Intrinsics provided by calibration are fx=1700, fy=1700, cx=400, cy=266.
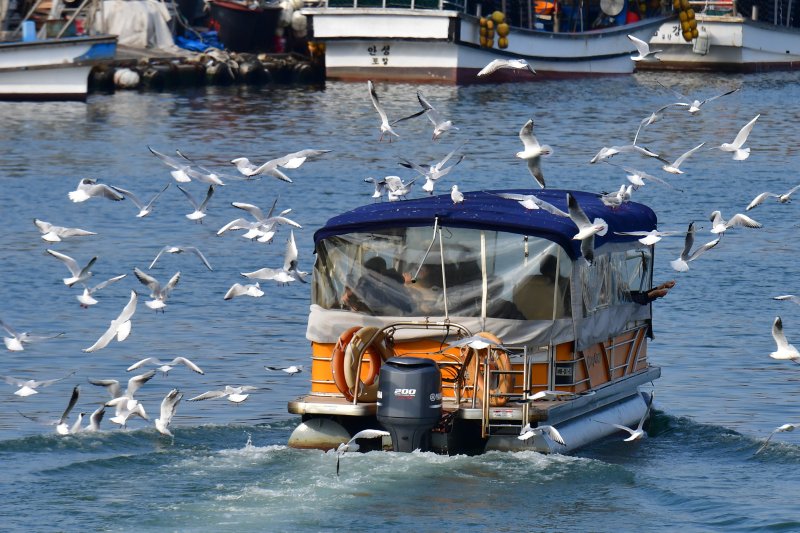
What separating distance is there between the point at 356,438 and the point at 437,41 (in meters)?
43.6

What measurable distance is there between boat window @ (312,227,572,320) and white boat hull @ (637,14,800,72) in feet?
173

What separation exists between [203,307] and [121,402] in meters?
8.35

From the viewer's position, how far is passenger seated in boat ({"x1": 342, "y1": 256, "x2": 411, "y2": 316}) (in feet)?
50.1

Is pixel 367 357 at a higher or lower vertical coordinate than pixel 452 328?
lower

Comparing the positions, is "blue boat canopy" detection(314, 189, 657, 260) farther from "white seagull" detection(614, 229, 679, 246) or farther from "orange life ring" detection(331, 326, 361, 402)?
"orange life ring" detection(331, 326, 361, 402)

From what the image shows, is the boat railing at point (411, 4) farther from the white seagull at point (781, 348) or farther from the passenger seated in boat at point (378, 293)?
the passenger seated in boat at point (378, 293)

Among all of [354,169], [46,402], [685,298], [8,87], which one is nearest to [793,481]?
[46,402]

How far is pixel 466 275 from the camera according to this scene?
1507 cm

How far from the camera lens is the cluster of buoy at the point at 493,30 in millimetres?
57156

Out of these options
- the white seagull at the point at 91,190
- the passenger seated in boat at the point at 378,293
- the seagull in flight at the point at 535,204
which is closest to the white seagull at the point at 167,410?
the passenger seated in boat at the point at 378,293

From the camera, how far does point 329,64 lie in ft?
193

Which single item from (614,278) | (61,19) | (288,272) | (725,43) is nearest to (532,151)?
(614,278)

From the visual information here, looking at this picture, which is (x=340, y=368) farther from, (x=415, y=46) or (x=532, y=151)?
(x=415, y=46)

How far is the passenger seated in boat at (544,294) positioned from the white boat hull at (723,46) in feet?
173
